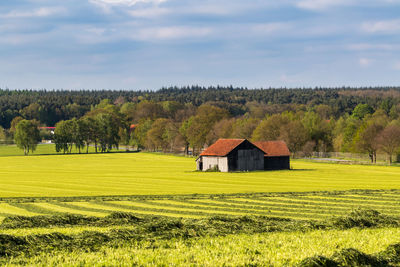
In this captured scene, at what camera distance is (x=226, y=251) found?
1702cm

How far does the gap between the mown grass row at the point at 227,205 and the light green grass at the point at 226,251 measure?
47.0 ft

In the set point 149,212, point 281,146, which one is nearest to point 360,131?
point 281,146

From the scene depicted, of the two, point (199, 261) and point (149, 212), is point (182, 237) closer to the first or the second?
point (199, 261)

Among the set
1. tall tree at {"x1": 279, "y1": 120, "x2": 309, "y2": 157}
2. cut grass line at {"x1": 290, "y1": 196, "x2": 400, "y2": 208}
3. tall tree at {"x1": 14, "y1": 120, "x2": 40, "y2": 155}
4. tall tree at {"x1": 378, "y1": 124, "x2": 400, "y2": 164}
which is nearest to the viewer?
cut grass line at {"x1": 290, "y1": 196, "x2": 400, "y2": 208}

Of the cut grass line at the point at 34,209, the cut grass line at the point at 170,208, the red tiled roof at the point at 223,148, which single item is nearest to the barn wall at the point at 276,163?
the red tiled roof at the point at 223,148

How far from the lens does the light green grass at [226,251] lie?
1549 centimetres

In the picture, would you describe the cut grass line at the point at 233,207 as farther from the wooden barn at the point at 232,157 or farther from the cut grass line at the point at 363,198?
the wooden barn at the point at 232,157

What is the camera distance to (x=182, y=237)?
19.9 m

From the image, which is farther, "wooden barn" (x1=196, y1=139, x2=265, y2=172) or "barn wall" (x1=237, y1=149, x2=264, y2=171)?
"barn wall" (x1=237, y1=149, x2=264, y2=171)

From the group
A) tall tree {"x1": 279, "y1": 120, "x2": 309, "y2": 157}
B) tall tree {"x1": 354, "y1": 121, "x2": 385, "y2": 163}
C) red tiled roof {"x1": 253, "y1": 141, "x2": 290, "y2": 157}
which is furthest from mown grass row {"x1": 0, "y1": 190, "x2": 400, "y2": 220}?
tall tree {"x1": 279, "y1": 120, "x2": 309, "y2": 157}

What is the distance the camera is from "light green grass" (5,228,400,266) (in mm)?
15492

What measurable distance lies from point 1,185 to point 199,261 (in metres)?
55.9

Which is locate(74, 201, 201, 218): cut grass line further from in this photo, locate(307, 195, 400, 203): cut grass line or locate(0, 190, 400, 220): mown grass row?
locate(307, 195, 400, 203): cut grass line

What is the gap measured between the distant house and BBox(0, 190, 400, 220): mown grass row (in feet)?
147
